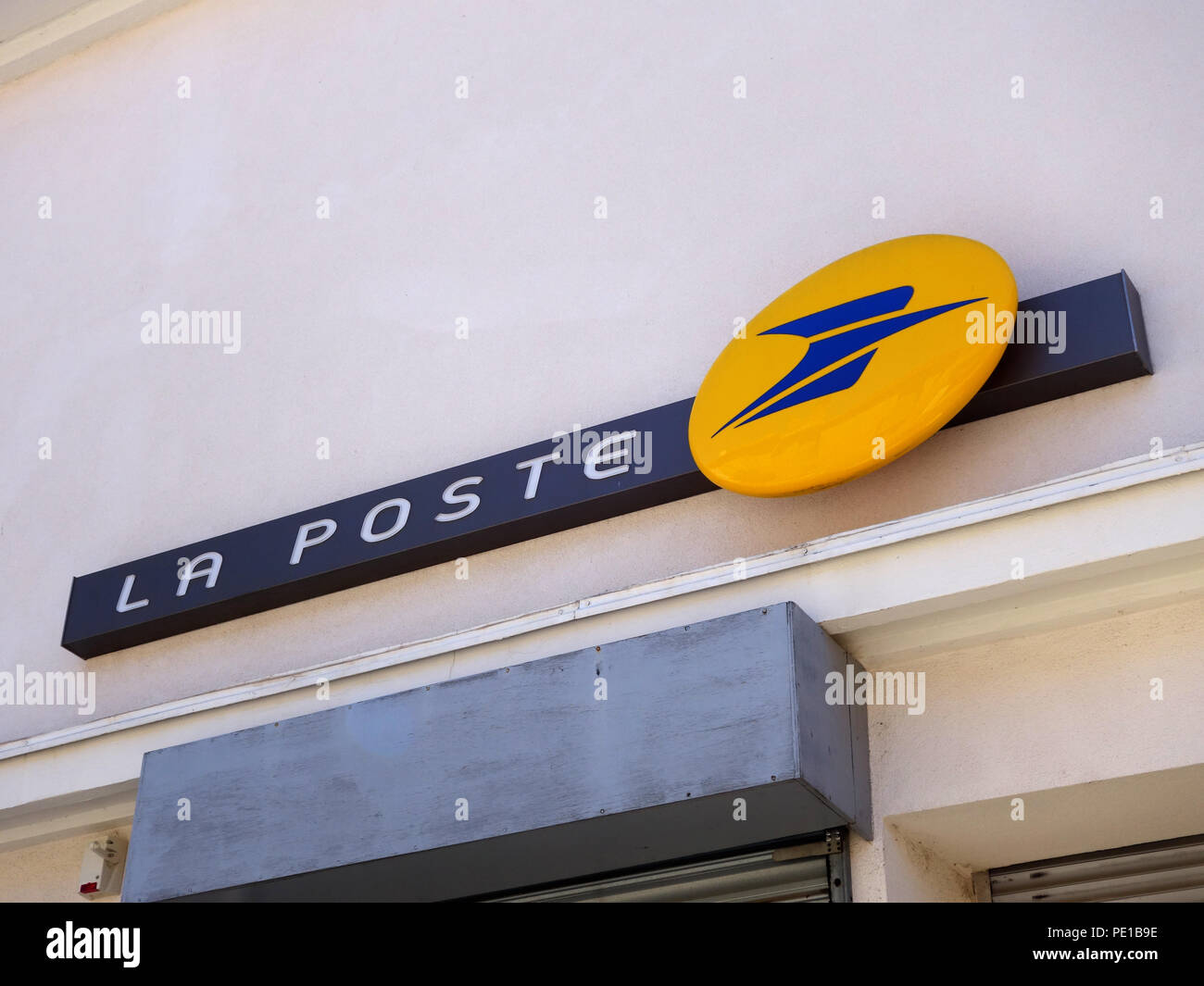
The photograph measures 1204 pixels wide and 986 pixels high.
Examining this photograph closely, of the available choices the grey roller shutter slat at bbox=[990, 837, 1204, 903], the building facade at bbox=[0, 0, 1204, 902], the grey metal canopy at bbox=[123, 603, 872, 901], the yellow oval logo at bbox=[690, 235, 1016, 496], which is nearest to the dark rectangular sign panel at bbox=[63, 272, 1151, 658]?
the building facade at bbox=[0, 0, 1204, 902]

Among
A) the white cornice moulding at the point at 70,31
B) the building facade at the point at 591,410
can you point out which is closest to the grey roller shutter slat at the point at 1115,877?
the building facade at the point at 591,410

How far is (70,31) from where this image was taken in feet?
24.8

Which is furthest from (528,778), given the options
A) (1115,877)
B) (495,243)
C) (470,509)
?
(495,243)

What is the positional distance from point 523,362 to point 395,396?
58cm

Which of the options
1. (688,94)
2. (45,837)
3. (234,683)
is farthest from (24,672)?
(688,94)

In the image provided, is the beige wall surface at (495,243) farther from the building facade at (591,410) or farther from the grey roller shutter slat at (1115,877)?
the grey roller shutter slat at (1115,877)

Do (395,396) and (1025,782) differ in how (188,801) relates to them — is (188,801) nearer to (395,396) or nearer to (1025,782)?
(395,396)

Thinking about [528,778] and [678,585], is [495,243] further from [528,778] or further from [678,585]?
[528,778]

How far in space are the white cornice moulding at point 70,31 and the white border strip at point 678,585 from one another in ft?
13.1

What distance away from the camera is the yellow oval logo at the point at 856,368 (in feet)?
13.4

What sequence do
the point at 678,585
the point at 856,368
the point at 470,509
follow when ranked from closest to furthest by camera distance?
1. the point at 856,368
2. the point at 678,585
3. the point at 470,509

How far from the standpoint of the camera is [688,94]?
557cm

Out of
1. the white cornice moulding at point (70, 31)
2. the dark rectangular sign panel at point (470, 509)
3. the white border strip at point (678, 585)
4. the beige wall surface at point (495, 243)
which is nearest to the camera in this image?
the white border strip at point (678, 585)

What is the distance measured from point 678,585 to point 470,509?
3.21ft
